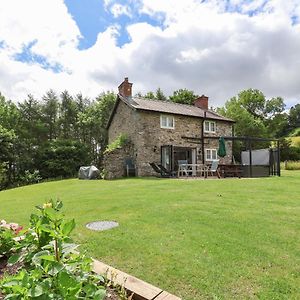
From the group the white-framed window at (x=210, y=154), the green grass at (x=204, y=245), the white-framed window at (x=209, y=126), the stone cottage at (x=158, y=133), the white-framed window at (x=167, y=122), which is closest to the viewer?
the green grass at (x=204, y=245)

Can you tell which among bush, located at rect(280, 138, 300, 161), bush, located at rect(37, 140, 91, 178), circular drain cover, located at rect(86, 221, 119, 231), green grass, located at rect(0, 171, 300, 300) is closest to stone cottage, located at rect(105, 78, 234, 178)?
bush, located at rect(37, 140, 91, 178)

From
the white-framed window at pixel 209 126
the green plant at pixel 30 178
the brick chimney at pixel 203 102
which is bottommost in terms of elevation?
the green plant at pixel 30 178

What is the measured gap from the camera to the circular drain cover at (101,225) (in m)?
5.43

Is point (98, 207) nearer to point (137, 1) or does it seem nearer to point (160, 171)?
point (137, 1)

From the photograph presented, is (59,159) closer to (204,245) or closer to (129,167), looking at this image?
(129,167)

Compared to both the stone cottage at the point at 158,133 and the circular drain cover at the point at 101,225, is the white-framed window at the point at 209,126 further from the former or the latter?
the circular drain cover at the point at 101,225

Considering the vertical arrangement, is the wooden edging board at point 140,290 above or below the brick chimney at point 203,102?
below

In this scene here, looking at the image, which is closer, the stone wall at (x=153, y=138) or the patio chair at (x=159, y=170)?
the patio chair at (x=159, y=170)

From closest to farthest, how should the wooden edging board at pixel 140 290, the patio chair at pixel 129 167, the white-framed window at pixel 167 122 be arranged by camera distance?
the wooden edging board at pixel 140 290 → the patio chair at pixel 129 167 → the white-framed window at pixel 167 122

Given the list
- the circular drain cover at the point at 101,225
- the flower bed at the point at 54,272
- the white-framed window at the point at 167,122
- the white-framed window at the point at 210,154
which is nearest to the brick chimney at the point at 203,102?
the white-framed window at the point at 210,154

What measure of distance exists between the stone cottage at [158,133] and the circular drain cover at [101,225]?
13496mm

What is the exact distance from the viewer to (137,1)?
414 inches

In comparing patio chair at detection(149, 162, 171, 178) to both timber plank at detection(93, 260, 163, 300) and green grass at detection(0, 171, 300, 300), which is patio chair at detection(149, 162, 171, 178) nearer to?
green grass at detection(0, 171, 300, 300)

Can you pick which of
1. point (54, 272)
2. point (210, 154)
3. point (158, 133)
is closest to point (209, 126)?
point (210, 154)
